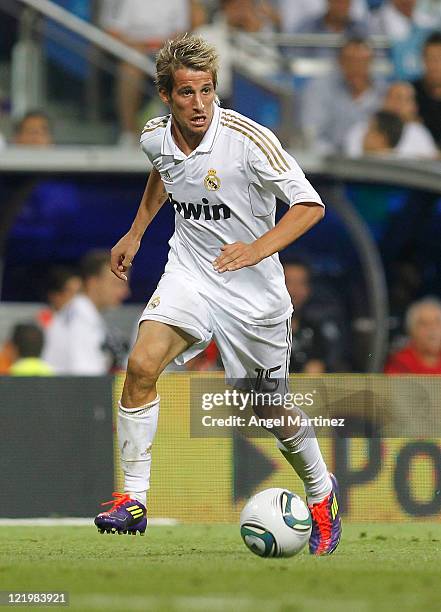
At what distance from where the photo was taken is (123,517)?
271 inches

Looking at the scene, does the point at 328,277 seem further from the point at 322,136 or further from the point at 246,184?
the point at 246,184

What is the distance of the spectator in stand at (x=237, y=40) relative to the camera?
12789 mm

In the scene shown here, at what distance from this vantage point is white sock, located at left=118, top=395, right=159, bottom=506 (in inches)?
280

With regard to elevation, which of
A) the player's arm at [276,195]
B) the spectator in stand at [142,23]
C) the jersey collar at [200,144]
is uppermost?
the spectator in stand at [142,23]

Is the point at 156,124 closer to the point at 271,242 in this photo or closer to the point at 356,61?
the point at 271,242

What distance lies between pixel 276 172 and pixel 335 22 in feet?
23.6

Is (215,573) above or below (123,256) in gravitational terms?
below

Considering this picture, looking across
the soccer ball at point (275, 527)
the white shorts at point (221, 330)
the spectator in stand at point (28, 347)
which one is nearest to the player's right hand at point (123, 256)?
the white shorts at point (221, 330)

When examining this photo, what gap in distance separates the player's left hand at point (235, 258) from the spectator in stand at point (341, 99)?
20.7 feet

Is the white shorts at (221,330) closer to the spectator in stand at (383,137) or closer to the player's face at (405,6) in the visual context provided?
the spectator in stand at (383,137)

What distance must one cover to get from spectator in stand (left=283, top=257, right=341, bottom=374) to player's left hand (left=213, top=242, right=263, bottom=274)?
16.6 ft

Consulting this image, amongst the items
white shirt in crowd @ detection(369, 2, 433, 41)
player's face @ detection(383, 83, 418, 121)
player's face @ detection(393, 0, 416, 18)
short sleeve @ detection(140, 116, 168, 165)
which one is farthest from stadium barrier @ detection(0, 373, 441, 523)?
player's face @ detection(393, 0, 416, 18)

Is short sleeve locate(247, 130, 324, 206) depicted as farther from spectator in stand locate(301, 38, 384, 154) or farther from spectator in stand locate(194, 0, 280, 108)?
spectator in stand locate(301, 38, 384, 154)

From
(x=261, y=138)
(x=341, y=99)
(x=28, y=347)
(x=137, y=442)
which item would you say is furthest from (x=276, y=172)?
(x=341, y=99)
